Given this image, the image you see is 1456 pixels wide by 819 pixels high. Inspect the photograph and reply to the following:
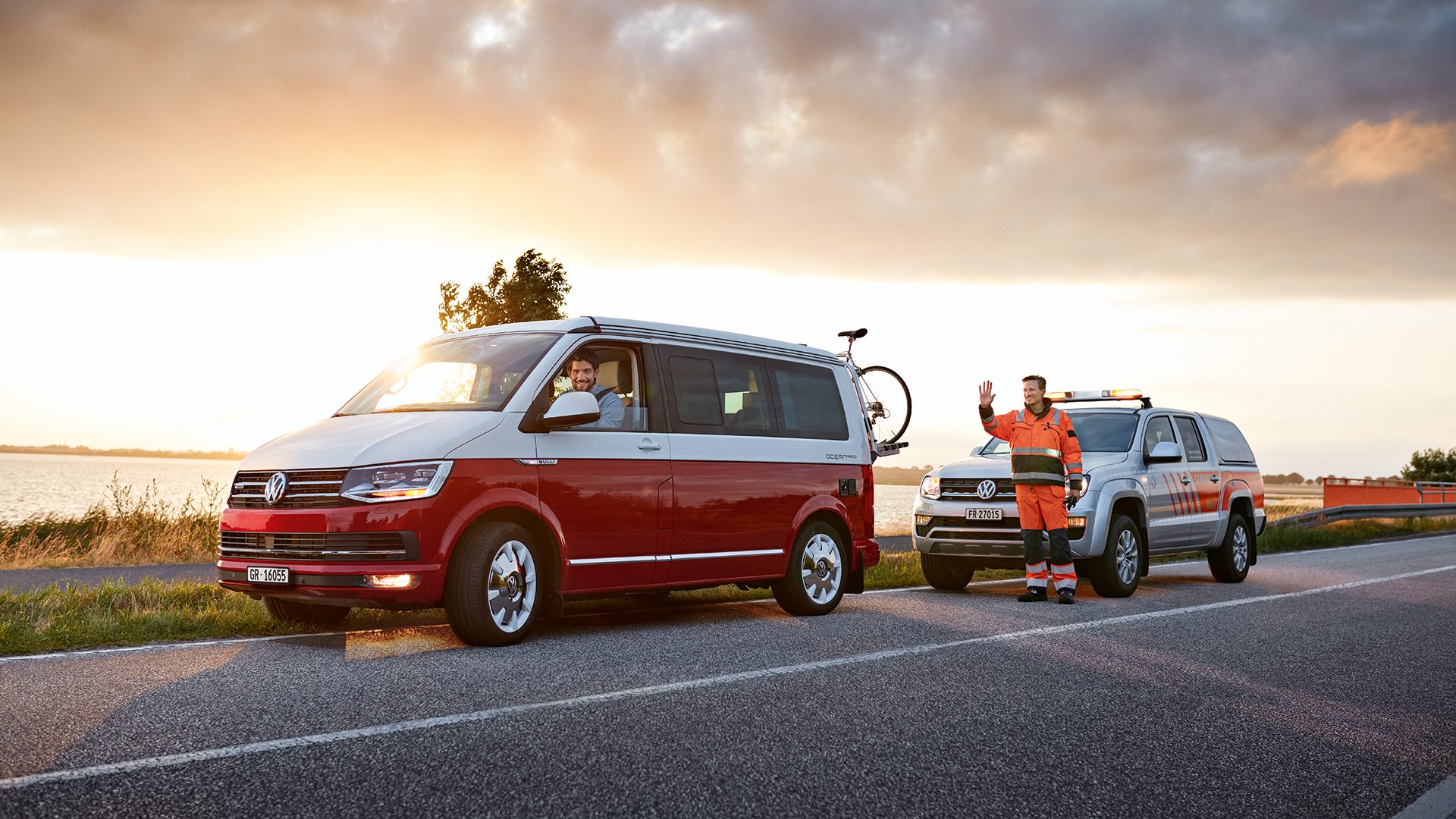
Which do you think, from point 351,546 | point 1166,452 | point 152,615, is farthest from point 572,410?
point 1166,452

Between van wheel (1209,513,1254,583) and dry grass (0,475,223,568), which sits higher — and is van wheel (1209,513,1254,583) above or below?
below

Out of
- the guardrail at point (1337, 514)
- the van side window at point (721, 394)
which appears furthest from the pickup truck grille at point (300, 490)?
the guardrail at point (1337, 514)

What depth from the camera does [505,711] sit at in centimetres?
560

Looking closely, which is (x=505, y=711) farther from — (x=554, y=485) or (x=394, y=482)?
(x=554, y=485)

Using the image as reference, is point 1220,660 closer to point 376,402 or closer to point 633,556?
point 633,556

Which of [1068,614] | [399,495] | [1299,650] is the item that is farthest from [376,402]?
[1299,650]

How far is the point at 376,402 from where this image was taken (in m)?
8.76

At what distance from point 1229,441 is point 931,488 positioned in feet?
16.4

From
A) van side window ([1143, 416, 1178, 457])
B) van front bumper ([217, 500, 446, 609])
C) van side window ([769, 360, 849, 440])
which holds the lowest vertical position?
van front bumper ([217, 500, 446, 609])

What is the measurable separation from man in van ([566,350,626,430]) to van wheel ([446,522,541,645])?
1.08m

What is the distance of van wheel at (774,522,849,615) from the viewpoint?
1006 cm

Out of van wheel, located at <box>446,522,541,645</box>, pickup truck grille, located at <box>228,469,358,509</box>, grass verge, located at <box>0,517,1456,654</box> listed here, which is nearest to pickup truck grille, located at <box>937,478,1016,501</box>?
grass verge, located at <box>0,517,1456,654</box>

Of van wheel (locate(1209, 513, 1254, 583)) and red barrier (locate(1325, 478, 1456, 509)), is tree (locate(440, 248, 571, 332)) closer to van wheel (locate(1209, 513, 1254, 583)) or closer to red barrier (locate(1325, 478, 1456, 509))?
van wheel (locate(1209, 513, 1254, 583))

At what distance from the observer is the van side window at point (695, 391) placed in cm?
924
